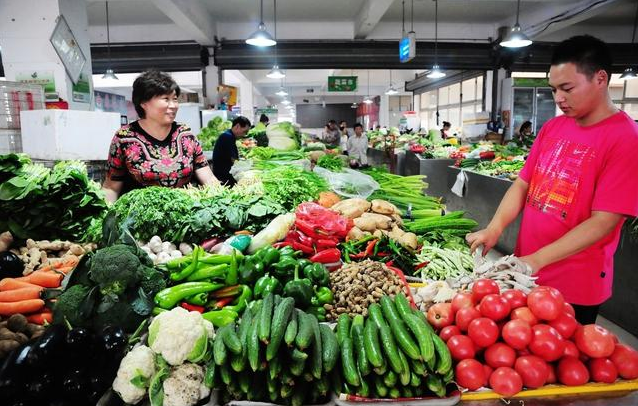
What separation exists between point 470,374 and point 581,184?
4.38 feet

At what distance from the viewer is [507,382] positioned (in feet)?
4.77

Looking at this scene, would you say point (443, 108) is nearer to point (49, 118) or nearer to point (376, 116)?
point (376, 116)

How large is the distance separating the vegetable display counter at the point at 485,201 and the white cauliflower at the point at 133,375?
6.17 metres

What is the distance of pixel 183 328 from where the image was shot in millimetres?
1635

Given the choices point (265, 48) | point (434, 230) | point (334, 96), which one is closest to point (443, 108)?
point (265, 48)

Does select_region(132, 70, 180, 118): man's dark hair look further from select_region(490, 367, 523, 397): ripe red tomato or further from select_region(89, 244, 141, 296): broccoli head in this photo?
select_region(490, 367, 523, 397): ripe red tomato

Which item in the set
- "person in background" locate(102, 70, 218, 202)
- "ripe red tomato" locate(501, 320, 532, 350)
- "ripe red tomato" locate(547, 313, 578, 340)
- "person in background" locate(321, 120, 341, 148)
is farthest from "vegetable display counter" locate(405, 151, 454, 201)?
"ripe red tomato" locate(501, 320, 532, 350)

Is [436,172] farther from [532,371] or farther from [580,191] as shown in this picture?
[532,371]

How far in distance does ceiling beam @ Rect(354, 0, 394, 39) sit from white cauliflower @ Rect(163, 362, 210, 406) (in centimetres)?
1029

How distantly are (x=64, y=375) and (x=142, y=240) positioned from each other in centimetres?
140

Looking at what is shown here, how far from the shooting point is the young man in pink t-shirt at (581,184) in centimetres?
214

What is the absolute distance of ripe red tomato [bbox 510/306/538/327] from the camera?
154 cm

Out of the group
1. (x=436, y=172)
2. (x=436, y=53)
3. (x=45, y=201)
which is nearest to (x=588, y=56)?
(x=45, y=201)

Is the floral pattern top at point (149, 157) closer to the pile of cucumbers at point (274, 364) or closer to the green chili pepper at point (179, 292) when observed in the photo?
the green chili pepper at point (179, 292)
